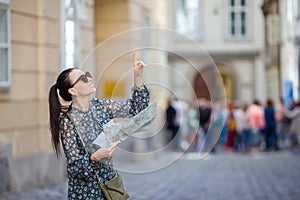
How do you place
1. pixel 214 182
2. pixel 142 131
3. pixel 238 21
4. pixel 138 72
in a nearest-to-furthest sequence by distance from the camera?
1. pixel 138 72
2. pixel 142 131
3. pixel 214 182
4. pixel 238 21

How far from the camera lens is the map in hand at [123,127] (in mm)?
4742

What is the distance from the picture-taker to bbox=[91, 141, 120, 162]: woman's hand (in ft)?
15.0

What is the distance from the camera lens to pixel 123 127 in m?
4.91

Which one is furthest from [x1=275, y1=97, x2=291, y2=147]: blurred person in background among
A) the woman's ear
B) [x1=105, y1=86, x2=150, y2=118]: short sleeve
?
the woman's ear

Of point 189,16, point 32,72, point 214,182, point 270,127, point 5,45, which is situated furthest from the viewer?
point 189,16

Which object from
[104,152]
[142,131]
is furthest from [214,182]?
[104,152]

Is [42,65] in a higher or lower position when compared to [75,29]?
lower

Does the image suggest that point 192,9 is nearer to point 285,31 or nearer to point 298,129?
point 285,31

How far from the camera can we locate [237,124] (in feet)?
82.4

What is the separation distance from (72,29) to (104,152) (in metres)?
10.4

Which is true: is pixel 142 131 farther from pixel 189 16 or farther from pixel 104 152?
pixel 189 16

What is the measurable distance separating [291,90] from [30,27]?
750 inches

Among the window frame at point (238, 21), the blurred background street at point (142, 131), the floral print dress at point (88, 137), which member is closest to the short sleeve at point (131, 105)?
the floral print dress at point (88, 137)

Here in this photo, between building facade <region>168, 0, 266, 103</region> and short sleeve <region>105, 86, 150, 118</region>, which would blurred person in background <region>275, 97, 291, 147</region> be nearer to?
building facade <region>168, 0, 266, 103</region>
